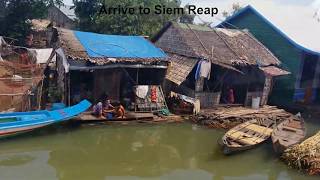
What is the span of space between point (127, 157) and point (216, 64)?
6.47 meters

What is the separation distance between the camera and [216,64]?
16.1 metres

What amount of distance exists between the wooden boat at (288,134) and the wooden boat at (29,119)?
22.4 feet

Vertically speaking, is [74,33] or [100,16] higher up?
[100,16]

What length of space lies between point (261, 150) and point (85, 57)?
7146mm

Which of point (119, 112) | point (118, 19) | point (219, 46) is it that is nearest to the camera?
point (119, 112)

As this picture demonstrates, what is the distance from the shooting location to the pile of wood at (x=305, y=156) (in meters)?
10.8

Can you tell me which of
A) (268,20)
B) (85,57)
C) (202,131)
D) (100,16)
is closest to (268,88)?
(268,20)

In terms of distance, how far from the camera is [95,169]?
10523 millimetres

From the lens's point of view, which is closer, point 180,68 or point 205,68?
point 205,68

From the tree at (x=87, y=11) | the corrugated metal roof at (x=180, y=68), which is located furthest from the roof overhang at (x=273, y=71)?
the tree at (x=87, y=11)

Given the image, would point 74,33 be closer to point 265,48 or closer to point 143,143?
point 143,143

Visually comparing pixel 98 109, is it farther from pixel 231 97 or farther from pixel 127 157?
pixel 231 97

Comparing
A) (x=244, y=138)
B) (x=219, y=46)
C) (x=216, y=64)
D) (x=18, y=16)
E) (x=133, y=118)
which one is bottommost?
(x=244, y=138)

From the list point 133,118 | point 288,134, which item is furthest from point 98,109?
point 288,134
